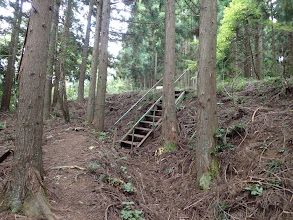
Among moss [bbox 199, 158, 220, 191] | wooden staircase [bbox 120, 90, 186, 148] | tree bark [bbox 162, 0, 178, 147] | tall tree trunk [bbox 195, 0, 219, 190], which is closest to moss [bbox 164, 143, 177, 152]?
tree bark [bbox 162, 0, 178, 147]

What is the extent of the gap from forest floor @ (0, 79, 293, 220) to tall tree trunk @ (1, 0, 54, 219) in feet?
0.69

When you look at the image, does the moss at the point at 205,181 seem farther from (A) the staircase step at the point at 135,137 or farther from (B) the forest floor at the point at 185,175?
(A) the staircase step at the point at 135,137

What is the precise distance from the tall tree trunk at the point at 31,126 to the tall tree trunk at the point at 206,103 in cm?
284

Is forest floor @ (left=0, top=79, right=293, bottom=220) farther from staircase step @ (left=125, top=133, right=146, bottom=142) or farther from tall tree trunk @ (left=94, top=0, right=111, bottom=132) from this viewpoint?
tall tree trunk @ (left=94, top=0, right=111, bottom=132)

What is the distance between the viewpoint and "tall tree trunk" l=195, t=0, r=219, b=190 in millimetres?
4066

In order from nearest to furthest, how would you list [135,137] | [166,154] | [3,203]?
[3,203]
[166,154]
[135,137]

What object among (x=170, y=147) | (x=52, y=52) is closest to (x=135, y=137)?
(x=170, y=147)

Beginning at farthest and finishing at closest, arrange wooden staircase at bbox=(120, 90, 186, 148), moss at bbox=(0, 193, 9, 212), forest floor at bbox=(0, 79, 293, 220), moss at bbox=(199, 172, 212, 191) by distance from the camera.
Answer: wooden staircase at bbox=(120, 90, 186, 148)
moss at bbox=(199, 172, 212, 191)
forest floor at bbox=(0, 79, 293, 220)
moss at bbox=(0, 193, 9, 212)

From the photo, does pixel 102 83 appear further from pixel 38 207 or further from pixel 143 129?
pixel 38 207

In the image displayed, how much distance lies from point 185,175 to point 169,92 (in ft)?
8.49

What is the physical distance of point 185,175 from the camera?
4.62 m

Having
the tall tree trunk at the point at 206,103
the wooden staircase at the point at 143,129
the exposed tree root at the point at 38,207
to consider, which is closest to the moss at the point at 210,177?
the tall tree trunk at the point at 206,103

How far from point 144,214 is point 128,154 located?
2817 mm

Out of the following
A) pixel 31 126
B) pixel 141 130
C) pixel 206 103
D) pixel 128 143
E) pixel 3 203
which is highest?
pixel 206 103
